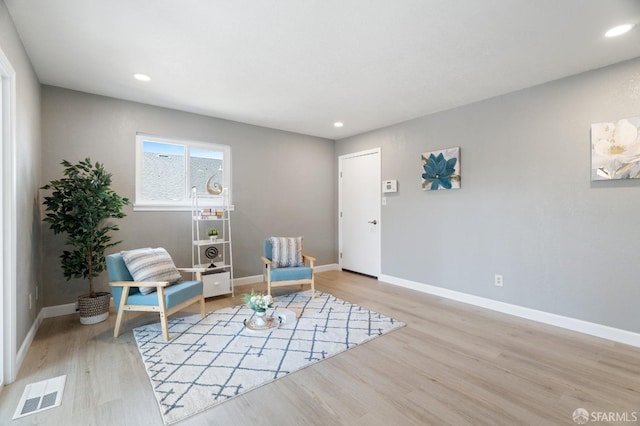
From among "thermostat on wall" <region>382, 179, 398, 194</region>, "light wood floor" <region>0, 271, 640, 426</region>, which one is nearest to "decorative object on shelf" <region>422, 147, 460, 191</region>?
"thermostat on wall" <region>382, 179, 398, 194</region>

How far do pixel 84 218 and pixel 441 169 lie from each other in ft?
13.9

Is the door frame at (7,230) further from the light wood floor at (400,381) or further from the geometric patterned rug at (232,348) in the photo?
the geometric patterned rug at (232,348)

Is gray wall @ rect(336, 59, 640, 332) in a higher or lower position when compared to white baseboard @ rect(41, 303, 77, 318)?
higher

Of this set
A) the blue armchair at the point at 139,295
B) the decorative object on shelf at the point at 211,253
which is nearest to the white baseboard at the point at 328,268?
the decorative object on shelf at the point at 211,253

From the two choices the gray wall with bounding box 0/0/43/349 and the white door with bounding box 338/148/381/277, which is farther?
the white door with bounding box 338/148/381/277

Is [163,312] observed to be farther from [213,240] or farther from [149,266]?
[213,240]

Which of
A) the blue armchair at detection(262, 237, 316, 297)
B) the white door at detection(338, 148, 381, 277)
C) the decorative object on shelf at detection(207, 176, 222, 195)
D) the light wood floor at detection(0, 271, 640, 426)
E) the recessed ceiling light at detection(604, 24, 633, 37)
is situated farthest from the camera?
the white door at detection(338, 148, 381, 277)

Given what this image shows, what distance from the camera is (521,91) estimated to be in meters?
3.21

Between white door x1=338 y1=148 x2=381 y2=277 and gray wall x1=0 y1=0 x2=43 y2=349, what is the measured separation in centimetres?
421

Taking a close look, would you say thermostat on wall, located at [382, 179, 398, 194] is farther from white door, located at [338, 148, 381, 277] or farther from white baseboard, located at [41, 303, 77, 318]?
white baseboard, located at [41, 303, 77, 318]

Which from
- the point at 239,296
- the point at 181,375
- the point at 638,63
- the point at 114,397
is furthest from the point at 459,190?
the point at 114,397

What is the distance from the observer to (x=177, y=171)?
4027 millimetres

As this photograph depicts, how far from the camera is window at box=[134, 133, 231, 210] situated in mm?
3754

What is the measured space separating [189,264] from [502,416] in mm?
3779
